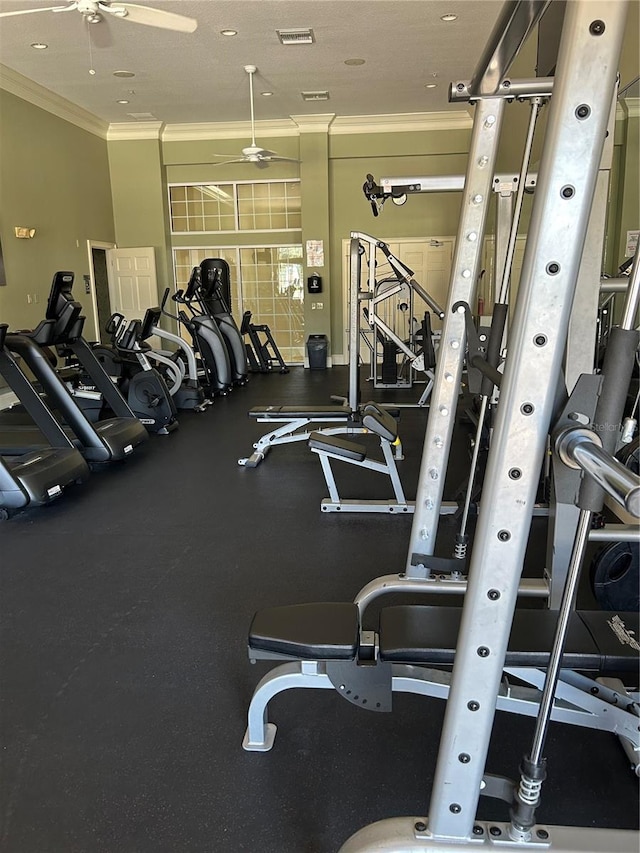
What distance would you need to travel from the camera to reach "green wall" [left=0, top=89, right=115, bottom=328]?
714 centimetres

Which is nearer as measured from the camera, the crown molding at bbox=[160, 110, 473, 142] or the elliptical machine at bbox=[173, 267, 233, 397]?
the elliptical machine at bbox=[173, 267, 233, 397]

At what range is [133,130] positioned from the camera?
9.59 meters

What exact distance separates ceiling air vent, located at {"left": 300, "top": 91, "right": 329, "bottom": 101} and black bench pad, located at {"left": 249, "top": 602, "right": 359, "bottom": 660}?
8.05m

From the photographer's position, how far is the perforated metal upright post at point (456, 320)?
1.86m

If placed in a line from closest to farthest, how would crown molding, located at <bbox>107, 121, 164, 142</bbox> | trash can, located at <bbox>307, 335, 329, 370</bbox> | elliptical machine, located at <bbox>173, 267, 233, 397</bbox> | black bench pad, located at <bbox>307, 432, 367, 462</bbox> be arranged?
black bench pad, located at <bbox>307, 432, 367, 462</bbox> < elliptical machine, located at <bbox>173, 267, 233, 397</bbox> < crown molding, located at <bbox>107, 121, 164, 142</bbox> < trash can, located at <bbox>307, 335, 329, 370</bbox>

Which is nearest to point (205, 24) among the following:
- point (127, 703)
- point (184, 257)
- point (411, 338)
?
point (411, 338)

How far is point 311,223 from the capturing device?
31.7ft

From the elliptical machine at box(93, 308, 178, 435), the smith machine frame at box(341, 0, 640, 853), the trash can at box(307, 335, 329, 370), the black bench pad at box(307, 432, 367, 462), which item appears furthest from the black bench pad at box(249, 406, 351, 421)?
the trash can at box(307, 335, 329, 370)

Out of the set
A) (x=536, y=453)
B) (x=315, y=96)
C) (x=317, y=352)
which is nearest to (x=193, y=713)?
(x=536, y=453)

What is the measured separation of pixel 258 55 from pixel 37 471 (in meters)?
5.36

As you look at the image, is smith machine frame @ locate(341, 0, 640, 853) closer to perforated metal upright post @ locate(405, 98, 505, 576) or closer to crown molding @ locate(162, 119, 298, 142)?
perforated metal upright post @ locate(405, 98, 505, 576)

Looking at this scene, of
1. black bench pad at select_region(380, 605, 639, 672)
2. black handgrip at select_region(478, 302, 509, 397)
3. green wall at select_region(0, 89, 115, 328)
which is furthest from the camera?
green wall at select_region(0, 89, 115, 328)

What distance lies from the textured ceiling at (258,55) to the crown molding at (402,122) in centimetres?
28

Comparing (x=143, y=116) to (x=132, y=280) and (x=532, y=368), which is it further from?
(x=532, y=368)
